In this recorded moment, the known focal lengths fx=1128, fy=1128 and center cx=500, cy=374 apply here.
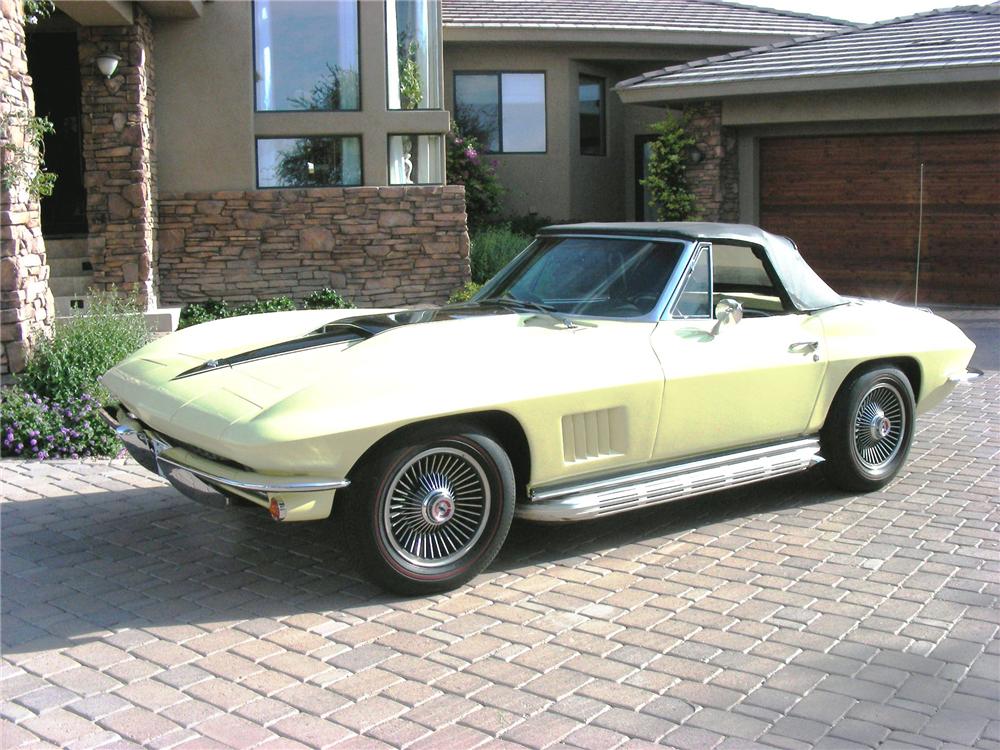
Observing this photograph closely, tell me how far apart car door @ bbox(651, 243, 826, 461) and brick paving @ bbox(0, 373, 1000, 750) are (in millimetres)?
527

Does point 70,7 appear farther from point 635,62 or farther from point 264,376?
point 635,62

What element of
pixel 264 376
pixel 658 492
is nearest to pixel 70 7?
pixel 264 376

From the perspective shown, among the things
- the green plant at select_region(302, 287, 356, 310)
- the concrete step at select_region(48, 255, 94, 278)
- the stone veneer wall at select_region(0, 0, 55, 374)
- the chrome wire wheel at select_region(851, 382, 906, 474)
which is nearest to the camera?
the chrome wire wheel at select_region(851, 382, 906, 474)

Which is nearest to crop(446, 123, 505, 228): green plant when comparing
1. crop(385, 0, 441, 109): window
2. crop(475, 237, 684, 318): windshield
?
A: crop(385, 0, 441, 109): window

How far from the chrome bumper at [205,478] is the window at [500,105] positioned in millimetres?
15994

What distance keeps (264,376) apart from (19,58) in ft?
17.4

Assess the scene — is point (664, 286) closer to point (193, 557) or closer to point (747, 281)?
point (747, 281)

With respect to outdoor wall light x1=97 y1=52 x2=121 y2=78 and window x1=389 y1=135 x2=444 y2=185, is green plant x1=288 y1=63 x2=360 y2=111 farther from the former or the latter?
outdoor wall light x1=97 y1=52 x2=121 y2=78

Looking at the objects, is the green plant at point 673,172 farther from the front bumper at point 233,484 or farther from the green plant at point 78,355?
the front bumper at point 233,484

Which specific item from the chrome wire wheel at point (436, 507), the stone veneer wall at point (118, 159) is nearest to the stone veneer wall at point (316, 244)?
the stone veneer wall at point (118, 159)

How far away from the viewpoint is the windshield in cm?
578

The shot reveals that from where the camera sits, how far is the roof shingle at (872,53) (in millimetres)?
14281

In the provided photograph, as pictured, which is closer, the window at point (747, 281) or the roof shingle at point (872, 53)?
the window at point (747, 281)

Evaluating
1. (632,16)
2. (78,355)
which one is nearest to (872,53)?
(632,16)
